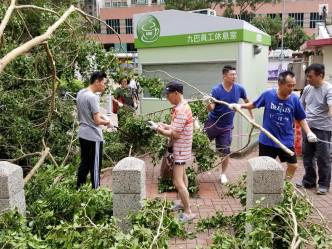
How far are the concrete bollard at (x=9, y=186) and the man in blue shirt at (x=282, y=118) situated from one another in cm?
311

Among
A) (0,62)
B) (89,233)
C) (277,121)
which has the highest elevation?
(0,62)

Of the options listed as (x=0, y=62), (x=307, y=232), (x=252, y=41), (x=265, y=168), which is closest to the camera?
(x=0, y=62)

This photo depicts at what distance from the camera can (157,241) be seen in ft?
9.04

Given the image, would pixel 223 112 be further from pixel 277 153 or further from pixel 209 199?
pixel 209 199

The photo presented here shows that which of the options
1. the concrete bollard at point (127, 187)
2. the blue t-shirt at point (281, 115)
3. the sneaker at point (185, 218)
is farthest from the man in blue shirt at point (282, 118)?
the concrete bollard at point (127, 187)

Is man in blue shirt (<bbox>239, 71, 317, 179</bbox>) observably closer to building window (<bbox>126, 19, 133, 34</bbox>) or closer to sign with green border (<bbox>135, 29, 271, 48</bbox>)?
sign with green border (<bbox>135, 29, 271, 48</bbox>)

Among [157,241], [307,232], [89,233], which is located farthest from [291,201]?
[89,233]

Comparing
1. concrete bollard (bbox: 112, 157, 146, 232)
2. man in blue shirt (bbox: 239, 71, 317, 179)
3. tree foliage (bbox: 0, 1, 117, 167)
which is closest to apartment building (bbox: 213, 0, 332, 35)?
tree foliage (bbox: 0, 1, 117, 167)

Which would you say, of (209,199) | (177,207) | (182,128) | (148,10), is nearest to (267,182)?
(182,128)

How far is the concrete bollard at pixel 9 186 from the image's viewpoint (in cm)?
329

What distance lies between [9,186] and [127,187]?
1.20m

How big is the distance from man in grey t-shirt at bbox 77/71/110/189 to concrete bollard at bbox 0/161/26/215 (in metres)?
1.14

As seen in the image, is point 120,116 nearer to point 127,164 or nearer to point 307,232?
point 127,164

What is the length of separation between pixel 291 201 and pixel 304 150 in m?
2.55
